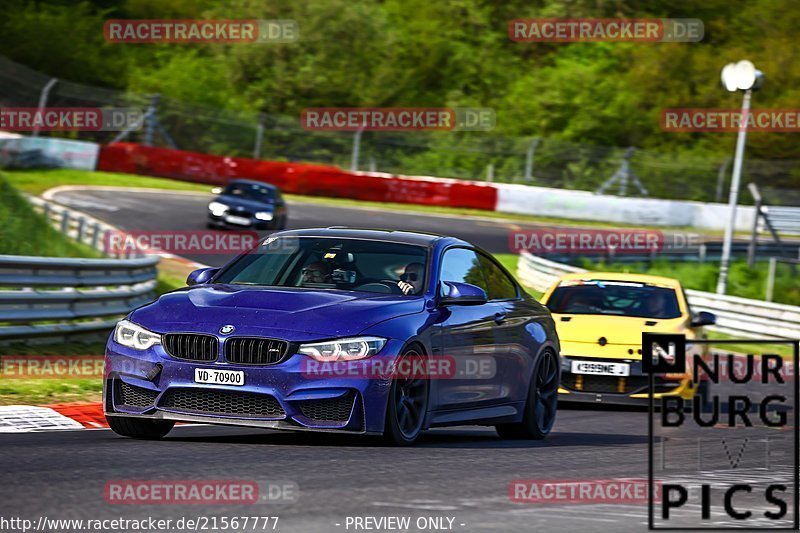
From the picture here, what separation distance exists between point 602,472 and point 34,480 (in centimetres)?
330

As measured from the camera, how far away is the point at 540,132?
5912 centimetres

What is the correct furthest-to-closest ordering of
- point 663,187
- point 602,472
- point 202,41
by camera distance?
point 202,41, point 663,187, point 602,472

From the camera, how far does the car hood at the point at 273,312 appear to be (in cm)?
825

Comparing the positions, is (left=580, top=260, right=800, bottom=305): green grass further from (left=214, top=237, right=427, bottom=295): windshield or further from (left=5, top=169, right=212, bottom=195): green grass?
(left=214, top=237, right=427, bottom=295): windshield

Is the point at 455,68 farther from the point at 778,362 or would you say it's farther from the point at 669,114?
the point at 778,362

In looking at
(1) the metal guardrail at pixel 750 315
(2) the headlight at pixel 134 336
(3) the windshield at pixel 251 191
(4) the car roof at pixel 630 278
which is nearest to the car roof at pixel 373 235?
(2) the headlight at pixel 134 336

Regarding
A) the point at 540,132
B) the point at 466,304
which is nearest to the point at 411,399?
the point at 466,304

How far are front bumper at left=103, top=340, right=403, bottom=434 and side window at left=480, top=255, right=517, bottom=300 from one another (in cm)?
212

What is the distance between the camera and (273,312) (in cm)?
838

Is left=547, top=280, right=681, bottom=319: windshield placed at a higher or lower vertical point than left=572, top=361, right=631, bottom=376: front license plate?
higher

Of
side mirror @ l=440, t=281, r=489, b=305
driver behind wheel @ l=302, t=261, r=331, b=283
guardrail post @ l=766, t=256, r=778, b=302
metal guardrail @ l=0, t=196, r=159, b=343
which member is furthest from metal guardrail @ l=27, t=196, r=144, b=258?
side mirror @ l=440, t=281, r=489, b=305

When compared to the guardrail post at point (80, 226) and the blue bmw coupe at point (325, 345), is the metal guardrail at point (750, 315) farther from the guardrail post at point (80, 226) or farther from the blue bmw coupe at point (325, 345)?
the blue bmw coupe at point (325, 345)

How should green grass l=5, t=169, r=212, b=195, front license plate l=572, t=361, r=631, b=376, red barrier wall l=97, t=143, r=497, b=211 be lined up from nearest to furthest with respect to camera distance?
front license plate l=572, t=361, r=631, b=376
green grass l=5, t=169, r=212, b=195
red barrier wall l=97, t=143, r=497, b=211

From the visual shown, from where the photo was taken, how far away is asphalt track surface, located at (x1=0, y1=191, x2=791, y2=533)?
5.96 m
